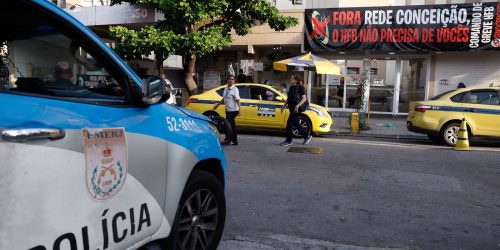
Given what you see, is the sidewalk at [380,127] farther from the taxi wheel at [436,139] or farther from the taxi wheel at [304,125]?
the taxi wheel at [304,125]

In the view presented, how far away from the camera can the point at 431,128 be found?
442 inches

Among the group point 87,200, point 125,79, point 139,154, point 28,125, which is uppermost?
point 125,79

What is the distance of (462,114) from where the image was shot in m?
11.0

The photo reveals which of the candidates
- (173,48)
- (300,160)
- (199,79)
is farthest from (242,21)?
(300,160)

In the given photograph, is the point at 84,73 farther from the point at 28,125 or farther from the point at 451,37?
the point at 451,37

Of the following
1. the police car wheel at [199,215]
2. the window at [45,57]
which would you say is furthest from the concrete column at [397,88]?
the window at [45,57]

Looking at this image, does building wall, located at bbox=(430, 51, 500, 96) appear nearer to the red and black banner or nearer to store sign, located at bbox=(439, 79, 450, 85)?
store sign, located at bbox=(439, 79, 450, 85)

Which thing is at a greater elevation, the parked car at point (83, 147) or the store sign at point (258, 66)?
the store sign at point (258, 66)

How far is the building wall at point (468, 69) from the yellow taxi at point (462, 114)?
665 cm

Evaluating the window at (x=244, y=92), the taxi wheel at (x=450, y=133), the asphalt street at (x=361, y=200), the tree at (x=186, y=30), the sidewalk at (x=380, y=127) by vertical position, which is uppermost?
the tree at (x=186, y=30)

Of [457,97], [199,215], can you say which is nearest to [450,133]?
[457,97]

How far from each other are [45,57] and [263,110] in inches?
399

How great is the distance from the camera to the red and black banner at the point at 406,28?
16.2 meters

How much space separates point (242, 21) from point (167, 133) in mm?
13205
